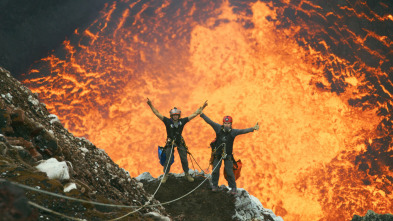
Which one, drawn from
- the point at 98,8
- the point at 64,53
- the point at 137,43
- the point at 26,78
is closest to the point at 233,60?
the point at 137,43

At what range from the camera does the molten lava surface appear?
1902 cm

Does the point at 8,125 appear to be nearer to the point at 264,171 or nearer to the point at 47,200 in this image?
the point at 47,200

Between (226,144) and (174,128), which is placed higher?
(174,128)

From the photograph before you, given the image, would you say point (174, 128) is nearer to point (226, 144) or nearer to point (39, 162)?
point (226, 144)

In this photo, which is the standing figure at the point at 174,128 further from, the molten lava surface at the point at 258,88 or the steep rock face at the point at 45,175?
the molten lava surface at the point at 258,88

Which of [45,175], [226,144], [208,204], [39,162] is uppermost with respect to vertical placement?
[226,144]

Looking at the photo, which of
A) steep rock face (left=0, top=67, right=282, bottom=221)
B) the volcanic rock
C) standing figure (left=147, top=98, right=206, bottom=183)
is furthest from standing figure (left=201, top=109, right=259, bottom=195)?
steep rock face (left=0, top=67, right=282, bottom=221)

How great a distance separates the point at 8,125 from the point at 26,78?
21.8 meters

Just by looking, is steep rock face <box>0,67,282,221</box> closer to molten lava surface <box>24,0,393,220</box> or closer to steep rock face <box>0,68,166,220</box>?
steep rock face <box>0,68,166,220</box>

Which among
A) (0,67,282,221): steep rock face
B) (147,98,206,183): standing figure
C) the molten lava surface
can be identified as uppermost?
the molten lava surface

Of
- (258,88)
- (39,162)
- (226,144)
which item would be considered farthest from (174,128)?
(258,88)

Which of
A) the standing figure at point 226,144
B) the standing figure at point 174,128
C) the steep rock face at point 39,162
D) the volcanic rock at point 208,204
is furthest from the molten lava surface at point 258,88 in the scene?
the steep rock face at point 39,162

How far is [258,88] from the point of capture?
71.8 ft

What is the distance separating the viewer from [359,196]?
18.4 meters
